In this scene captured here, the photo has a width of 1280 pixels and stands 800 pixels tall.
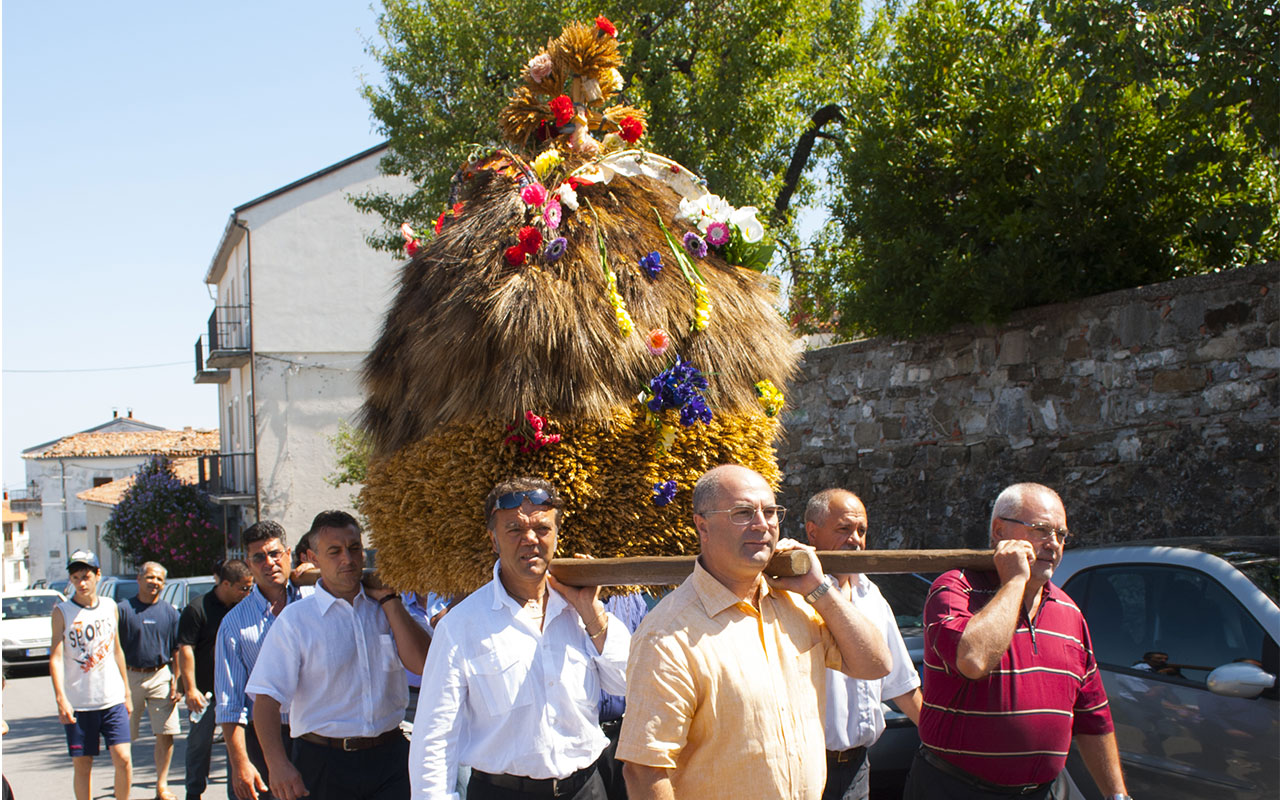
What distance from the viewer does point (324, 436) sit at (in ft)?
87.0

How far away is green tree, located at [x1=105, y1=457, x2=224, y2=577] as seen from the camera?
30062mm

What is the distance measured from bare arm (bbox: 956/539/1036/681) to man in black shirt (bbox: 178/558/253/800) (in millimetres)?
5617

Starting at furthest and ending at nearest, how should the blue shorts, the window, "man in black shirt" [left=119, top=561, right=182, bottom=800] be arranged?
"man in black shirt" [left=119, top=561, right=182, bottom=800]
the blue shorts
the window

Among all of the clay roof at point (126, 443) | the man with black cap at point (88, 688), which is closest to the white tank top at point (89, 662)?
the man with black cap at point (88, 688)

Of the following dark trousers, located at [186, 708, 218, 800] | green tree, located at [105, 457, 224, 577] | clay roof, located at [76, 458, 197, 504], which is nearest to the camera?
dark trousers, located at [186, 708, 218, 800]

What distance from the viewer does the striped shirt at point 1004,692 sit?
3391 millimetres

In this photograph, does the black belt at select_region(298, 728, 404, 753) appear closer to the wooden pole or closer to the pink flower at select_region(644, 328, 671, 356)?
the wooden pole

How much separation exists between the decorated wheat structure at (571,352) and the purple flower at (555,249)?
1 centimetres

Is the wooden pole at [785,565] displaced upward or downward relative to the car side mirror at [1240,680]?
upward

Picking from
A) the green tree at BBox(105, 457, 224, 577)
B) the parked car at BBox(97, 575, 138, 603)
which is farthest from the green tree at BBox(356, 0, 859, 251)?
the green tree at BBox(105, 457, 224, 577)

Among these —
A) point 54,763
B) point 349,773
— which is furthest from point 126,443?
point 349,773

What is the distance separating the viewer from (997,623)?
319 cm

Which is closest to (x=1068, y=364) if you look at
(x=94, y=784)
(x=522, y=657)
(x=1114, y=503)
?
(x=1114, y=503)

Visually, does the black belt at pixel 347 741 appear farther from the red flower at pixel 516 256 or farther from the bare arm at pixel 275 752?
the red flower at pixel 516 256
